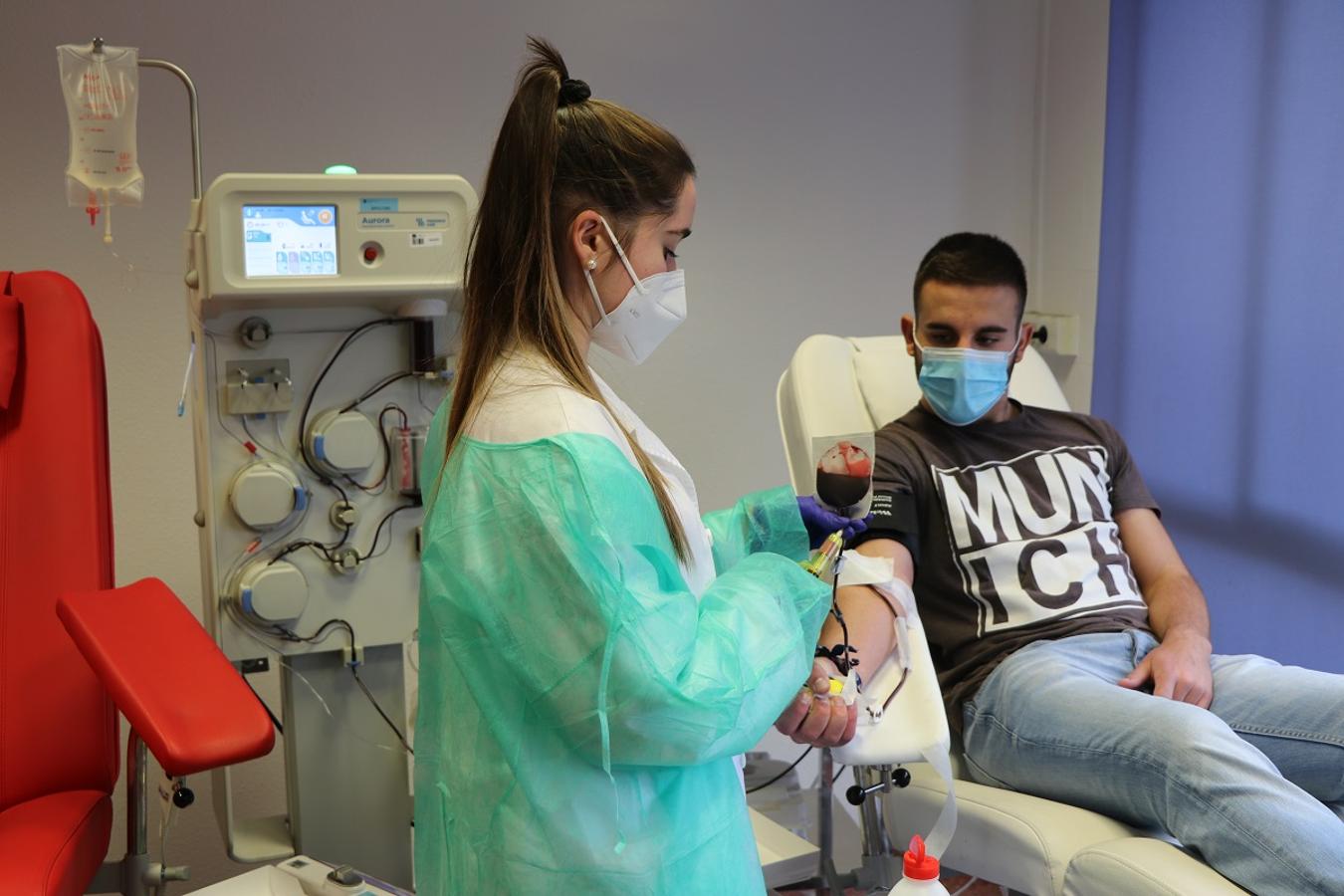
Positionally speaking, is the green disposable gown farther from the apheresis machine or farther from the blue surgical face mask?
the blue surgical face mask

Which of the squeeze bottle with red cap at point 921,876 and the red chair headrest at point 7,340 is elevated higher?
the red chair headrest at point 7,340

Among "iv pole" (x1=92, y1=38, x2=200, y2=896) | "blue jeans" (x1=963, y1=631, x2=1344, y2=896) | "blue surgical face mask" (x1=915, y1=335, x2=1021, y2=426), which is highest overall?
"blue surgical face mask" (x1=915, y1=335, x2=1021, y2=426)

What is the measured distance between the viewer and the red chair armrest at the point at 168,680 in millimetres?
1470

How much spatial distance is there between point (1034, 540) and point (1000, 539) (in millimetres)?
65

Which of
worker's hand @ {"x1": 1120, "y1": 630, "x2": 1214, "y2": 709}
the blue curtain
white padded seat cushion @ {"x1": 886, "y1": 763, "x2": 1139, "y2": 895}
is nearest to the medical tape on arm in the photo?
white padded seat cushion @ {"x1": 886, "y1": 763, "x2": 1139, "y2": 895}

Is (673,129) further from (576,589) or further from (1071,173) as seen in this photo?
(576,589)

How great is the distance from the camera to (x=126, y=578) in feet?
8.54

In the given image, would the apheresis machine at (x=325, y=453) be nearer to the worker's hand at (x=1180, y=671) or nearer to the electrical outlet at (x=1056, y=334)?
the worker's hand at (x=1180, y=671)

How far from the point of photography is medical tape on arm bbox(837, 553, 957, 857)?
172 centimetres

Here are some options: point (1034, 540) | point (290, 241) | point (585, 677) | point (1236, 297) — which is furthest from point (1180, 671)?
point (290, 241)

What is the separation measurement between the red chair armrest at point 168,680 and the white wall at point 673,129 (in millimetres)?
983

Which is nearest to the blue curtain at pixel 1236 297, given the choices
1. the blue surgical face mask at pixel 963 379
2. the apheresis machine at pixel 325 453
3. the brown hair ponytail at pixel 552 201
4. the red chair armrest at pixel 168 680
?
the blue surgical face mask at pixel 963 379

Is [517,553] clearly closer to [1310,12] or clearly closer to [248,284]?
[248,284]

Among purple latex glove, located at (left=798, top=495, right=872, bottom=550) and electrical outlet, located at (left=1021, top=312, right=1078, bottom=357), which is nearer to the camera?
purple latex glove, located at (left=798, top=495, right=872, bottom=550)
